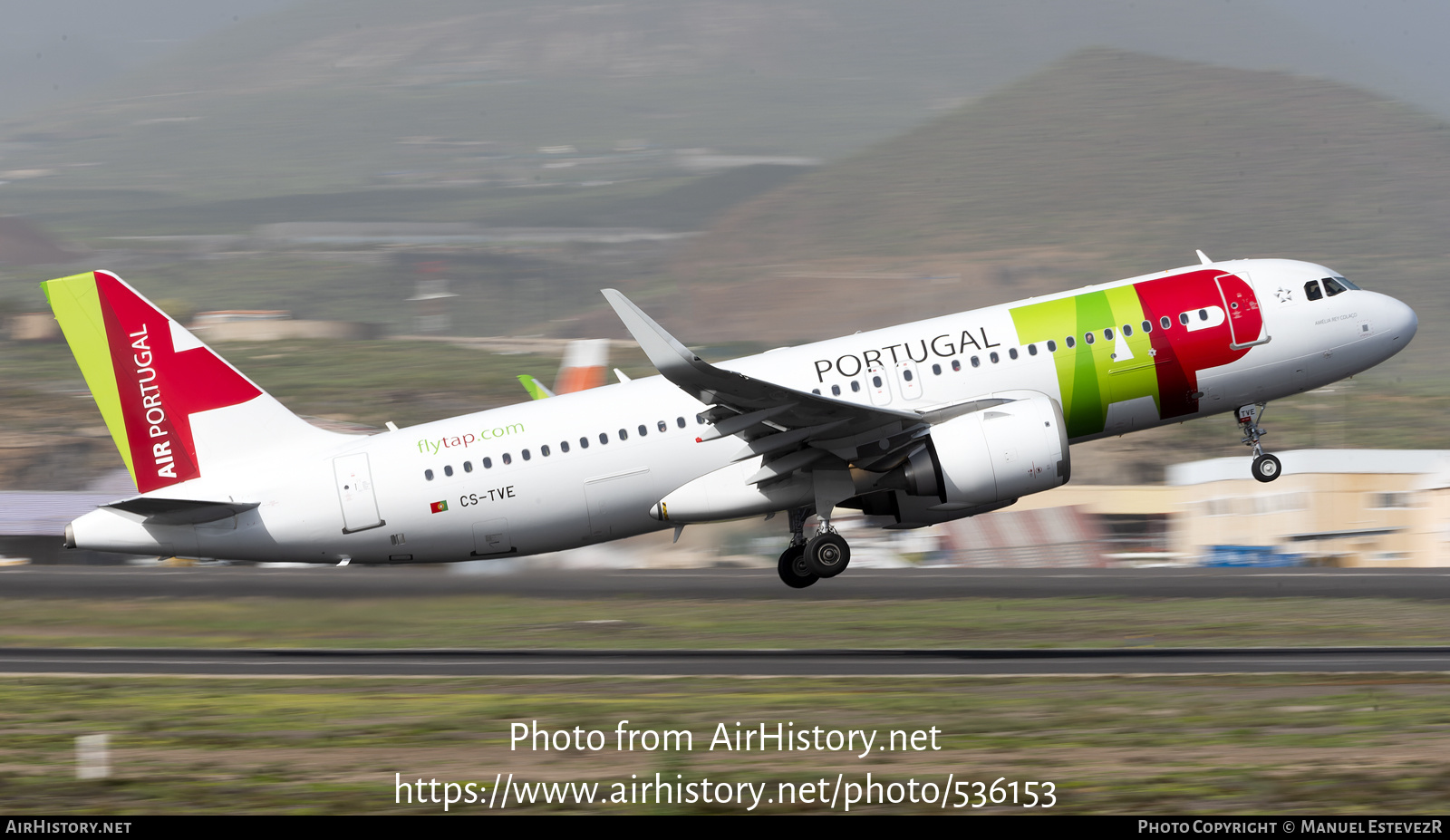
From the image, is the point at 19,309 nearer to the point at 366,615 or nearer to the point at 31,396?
the point at 31,396

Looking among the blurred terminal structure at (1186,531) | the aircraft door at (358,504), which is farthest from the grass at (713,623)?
the blurred terminal structure at (1186,531)

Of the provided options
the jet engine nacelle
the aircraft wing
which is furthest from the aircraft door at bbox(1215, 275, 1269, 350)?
the aircraft wing

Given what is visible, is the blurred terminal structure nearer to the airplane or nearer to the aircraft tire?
the airplane

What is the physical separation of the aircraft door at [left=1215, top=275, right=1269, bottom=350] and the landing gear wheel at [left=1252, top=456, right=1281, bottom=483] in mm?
2813

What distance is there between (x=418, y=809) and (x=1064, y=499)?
51260 mm

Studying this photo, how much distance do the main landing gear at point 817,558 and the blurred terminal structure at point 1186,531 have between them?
86.3 ft

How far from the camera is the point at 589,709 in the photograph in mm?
27422

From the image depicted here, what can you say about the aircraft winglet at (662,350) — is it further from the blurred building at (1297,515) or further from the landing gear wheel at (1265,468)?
the blurred building at (1297,515)

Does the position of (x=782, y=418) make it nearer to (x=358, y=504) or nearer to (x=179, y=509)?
(x=358, y=504)

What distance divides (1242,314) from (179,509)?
23801 mm

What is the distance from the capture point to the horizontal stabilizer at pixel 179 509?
3238cm

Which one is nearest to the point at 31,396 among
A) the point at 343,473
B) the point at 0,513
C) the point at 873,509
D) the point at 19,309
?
the point at 0,513

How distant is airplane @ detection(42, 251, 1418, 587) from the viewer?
33500 millimetres

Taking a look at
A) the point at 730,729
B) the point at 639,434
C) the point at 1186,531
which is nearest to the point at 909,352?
the point at 639,434
